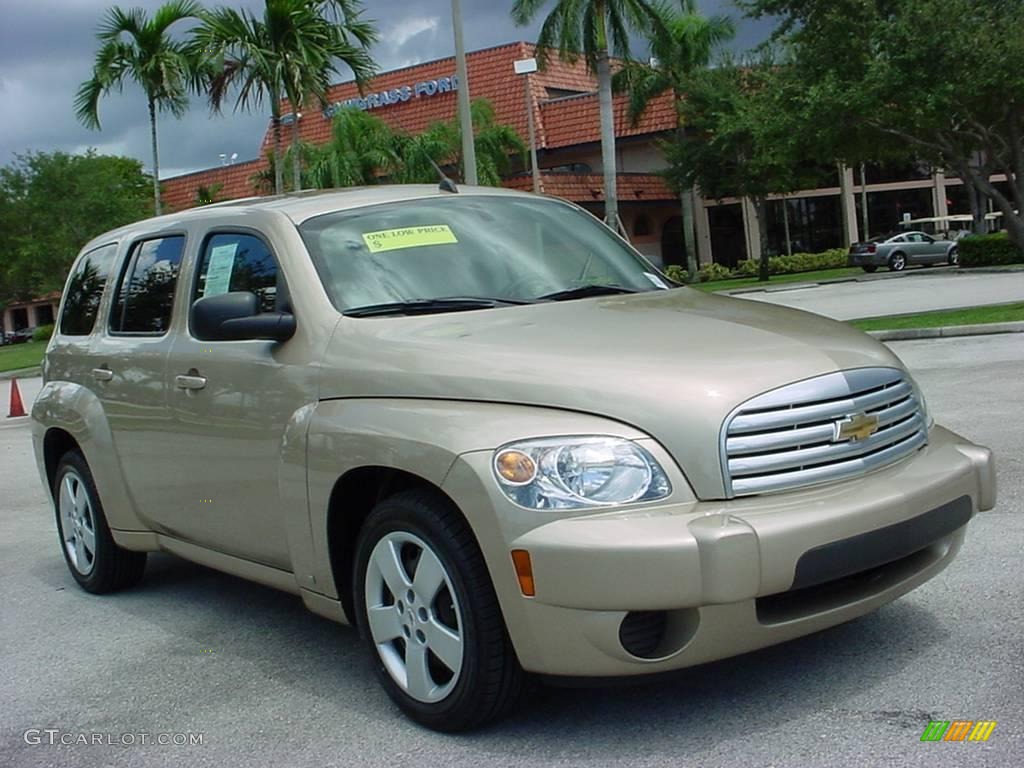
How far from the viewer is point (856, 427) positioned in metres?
3.72

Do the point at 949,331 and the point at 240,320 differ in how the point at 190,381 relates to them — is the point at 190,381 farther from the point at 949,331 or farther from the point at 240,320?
the point at 949,331

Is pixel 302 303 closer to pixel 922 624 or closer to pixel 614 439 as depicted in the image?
pixel 614 439

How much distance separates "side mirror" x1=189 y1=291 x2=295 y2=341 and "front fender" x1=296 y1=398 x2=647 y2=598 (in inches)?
15.5

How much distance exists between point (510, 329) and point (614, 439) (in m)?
0.76

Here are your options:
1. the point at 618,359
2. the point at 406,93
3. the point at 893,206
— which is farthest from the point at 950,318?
the point at 893,206

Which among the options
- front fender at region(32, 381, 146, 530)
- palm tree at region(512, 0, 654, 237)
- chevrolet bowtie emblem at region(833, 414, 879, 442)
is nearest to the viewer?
chevrolet bowtie emblem at region(833, 414, 879, 442)

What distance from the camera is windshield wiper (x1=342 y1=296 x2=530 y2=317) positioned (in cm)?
Result: 445

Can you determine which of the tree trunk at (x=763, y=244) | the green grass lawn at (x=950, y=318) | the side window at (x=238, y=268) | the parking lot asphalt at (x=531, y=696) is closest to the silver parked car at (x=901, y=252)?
the tree trunk at (x=763, y=244)

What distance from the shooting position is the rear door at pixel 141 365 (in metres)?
5.30

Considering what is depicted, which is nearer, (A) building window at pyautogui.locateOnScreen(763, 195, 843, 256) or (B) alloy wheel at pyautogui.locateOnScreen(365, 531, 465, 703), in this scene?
(B) alloy wheel at pyautogui.locateOnScreen(365, 531, 465, 703)

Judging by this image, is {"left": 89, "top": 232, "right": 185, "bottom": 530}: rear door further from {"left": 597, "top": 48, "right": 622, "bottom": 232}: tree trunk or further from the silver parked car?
the silver parked car

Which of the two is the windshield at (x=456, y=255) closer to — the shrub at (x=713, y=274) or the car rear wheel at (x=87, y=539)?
the car rear wheel at (x=87, y=539)

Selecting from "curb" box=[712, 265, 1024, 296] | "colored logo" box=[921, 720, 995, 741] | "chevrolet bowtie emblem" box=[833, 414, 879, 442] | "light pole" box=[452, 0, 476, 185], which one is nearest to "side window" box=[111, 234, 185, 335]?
"chevrolet bowtie emblem" box=[833, 414, 879, 442]

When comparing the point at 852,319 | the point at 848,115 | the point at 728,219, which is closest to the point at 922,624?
the point at 852,319
